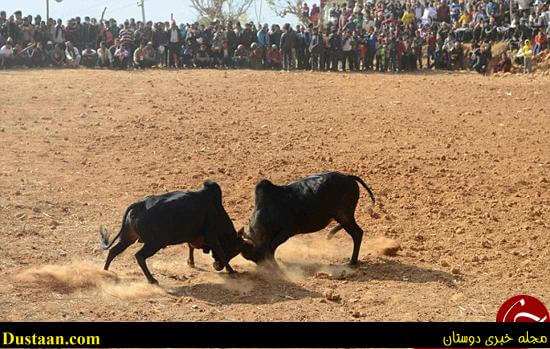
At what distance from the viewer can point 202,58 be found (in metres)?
26.5

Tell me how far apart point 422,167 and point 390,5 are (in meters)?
18.3

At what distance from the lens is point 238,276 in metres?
9.17

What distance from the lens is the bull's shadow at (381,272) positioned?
29.1 feet

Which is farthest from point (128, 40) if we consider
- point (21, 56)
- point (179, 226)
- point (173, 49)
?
point (179, 226)

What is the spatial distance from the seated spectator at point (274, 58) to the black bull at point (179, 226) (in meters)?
17.8

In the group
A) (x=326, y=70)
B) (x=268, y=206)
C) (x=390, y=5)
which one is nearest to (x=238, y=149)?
(x=268, y=206)

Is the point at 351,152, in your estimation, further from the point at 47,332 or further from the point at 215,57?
the point at 215,57

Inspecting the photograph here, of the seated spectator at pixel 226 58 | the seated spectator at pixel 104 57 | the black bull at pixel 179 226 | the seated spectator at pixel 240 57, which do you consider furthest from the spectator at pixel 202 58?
the black bull at pixel 179 226

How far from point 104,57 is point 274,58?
17.7ft

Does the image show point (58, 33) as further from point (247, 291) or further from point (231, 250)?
point (247, 291)

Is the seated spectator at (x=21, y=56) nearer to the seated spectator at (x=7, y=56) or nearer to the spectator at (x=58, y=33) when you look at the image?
the seated spectator at (x=7, y=56)

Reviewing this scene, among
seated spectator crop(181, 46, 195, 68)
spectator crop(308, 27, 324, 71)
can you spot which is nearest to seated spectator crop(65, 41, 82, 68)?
seated spectator crop(181, 46, 195, 68)

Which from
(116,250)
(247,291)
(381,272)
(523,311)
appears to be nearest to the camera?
(523,311)

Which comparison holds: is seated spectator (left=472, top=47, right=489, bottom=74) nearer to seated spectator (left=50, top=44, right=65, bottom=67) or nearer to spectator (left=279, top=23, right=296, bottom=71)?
spectator (left=279, top=23, right=296, bottom=71)
